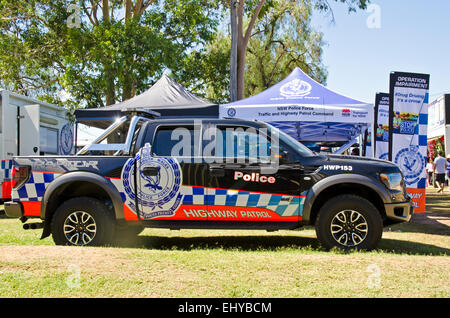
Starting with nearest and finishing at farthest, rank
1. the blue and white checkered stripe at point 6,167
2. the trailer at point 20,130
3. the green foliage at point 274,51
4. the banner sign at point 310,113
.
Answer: the banner sign at point 310,113, the blue and white checkered stripe at point 6,167, the trailer at point 20,130, the green foliage at point 274,51

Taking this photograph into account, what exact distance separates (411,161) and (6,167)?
331 inches

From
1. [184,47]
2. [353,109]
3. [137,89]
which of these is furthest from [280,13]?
[353,109]

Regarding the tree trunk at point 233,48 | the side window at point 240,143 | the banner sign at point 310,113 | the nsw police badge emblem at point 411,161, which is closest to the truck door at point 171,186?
the side window at point 240,143

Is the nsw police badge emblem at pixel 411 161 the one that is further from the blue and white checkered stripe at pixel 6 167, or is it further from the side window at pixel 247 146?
the blue and white checkered stripe at pixel 6 167

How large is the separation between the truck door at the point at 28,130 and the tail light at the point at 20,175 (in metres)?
4.42

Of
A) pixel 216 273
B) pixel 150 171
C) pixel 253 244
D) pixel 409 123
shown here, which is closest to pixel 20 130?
pixel 150 171

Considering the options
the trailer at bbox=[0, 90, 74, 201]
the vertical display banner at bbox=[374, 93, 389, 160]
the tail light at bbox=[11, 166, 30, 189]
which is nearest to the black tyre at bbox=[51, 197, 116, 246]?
the tail light at bbox=[11, 166, 30, 189]

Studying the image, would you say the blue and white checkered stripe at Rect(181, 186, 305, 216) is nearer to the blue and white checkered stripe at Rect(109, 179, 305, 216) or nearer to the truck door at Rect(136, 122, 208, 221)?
the blue and white checkered stripe at Rect(109, 179, 305, 216)

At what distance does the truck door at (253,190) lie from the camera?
532 cm

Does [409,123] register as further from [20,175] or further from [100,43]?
[100,43]

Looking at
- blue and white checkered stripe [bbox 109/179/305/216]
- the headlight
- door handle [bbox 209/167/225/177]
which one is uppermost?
door handle [bbox 209/167/225/177]

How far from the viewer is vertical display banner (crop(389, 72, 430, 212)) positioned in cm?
837

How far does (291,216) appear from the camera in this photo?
5.33 meters

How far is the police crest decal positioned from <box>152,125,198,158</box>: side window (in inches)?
5.4
